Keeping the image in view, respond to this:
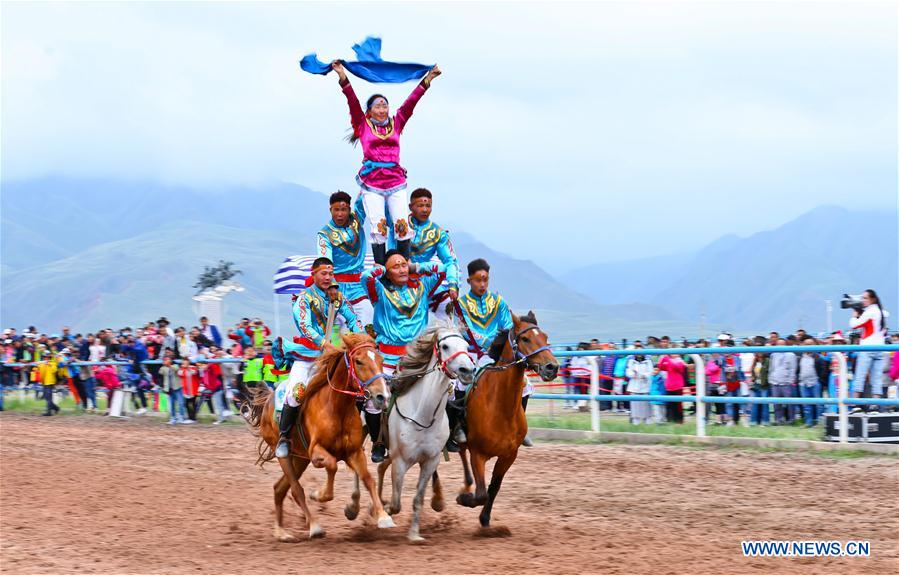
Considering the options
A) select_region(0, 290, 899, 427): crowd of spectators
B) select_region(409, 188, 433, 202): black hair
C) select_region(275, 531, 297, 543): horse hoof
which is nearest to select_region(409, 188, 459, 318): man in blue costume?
select_region(409, 188, 433, 202): black hair

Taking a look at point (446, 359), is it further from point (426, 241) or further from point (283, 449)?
point (426, 241)

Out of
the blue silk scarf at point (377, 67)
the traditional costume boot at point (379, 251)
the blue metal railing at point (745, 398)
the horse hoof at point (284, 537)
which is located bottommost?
the horse hoof at point (284, 537)

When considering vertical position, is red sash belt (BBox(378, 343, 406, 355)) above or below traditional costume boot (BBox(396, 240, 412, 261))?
below

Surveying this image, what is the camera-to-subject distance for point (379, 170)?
38.3ft

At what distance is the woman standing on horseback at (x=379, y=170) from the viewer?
38.0ft

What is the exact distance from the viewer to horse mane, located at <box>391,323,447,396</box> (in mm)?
9922

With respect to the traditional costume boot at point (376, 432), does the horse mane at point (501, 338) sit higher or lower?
higher

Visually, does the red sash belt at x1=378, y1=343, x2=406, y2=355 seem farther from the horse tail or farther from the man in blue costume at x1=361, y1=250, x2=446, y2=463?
the horse tail

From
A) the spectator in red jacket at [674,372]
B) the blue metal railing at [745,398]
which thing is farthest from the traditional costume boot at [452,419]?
the spectator in red jacket at [674,372]

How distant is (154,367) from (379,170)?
1512cm

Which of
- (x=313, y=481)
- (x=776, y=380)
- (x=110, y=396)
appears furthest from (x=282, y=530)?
(x=110, y=396)

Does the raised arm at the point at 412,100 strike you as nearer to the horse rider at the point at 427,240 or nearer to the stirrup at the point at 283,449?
the horse rider at the point at 427,240

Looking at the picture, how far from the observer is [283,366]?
440 inches

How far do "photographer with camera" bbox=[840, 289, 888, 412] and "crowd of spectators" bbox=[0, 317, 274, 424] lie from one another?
10348mm
